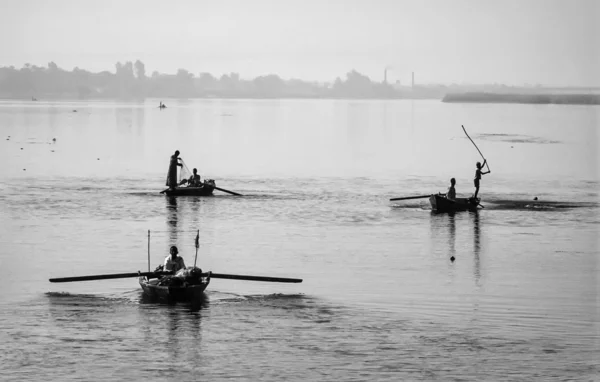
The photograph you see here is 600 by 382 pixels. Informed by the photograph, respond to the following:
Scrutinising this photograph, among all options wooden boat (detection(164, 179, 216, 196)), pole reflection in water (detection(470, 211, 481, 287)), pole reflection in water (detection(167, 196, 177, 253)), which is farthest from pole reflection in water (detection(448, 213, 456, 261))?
wooden boat (detection(164, 179, 216, 196))

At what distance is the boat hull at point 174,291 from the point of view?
23.9m

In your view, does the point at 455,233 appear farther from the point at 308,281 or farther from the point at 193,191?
the point at 193,191

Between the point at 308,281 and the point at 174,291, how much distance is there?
Answer: 473 centimetres

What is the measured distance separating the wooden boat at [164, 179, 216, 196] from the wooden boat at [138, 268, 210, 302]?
2081cm

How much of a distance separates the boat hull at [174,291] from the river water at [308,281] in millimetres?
230

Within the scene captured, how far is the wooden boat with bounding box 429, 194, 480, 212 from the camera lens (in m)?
40.5

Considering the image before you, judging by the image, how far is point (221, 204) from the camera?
144 feet

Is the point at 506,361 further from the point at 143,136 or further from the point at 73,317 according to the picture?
the point at 143,136

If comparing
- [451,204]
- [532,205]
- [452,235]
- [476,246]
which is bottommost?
[476,246]

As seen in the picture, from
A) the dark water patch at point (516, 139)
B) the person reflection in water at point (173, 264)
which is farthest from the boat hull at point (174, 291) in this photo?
the dark water patch at point (516, 139)

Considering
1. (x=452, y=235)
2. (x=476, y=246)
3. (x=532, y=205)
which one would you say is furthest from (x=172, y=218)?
(x=532, y=205)

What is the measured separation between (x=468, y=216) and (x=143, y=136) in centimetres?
7468

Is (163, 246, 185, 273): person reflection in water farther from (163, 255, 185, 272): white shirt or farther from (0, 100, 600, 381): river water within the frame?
(0, 100, 600, 381): river water

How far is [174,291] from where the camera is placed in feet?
78.4
